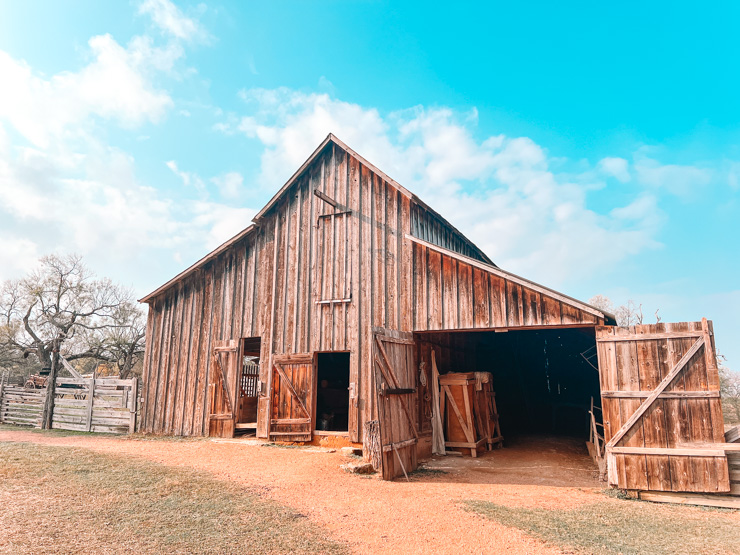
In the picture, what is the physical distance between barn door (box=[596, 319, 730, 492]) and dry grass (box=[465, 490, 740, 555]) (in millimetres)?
561

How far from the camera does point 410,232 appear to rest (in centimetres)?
1202

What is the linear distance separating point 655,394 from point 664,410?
1.05 feet

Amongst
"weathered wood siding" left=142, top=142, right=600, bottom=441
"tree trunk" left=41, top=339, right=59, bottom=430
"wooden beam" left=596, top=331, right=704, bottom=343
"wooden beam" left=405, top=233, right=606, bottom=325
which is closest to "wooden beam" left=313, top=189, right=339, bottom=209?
"weathered wood siding" left=142, top=142, right=600, bottom=441

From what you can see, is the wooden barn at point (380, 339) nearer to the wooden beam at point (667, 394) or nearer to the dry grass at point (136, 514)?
the wooden beam at point (667, 394)

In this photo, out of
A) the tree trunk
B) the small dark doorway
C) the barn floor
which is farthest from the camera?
the small dark doorway

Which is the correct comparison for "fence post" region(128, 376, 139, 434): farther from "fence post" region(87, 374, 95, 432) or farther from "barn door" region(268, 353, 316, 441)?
"barn door" region(268, 353, 316, 441)

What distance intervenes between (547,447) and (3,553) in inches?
499

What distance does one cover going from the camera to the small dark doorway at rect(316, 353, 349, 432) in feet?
53.6

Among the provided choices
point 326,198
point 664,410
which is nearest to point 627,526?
point 664,410

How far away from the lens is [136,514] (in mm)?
5992

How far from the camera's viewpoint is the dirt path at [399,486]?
574cm

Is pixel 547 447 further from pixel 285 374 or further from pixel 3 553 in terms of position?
pixel 3 553

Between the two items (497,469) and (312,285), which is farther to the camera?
(312,285)

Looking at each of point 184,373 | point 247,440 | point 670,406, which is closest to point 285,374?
point 247,440
